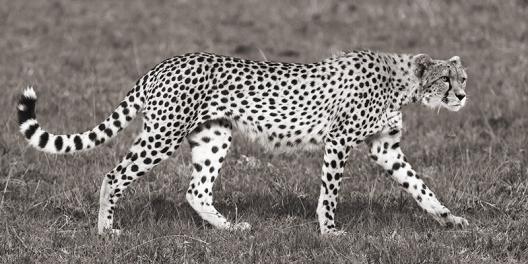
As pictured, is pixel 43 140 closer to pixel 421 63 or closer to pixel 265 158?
pixel 265 158

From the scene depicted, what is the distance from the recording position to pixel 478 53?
10406 mm

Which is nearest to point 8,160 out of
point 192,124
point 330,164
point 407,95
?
point 192,124

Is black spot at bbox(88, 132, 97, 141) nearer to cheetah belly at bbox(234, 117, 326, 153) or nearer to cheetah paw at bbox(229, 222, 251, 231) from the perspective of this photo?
cheetah belly at bbox(234, 117, 326, 153)

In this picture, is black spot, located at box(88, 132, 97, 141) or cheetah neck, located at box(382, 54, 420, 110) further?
cheetah neck, located at box(382, 54, 420, 110)

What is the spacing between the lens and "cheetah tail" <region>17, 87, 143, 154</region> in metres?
5.19

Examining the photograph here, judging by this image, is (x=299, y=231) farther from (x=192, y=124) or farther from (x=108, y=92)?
(x=108, y=92)

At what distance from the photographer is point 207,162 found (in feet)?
18.9

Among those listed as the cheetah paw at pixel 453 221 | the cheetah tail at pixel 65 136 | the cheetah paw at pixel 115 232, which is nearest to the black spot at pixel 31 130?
the cheetah tail at pixel 65 136

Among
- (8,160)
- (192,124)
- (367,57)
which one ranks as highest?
(367,57)

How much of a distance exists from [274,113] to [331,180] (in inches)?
20.5

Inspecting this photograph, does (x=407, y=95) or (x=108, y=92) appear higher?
(x=407, y=95)

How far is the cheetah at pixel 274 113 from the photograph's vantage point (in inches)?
213

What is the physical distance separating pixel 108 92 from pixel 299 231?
13.7 ft

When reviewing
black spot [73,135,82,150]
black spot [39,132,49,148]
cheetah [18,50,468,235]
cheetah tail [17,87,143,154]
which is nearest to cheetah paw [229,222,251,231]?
cheetah [18,50,468,235]
